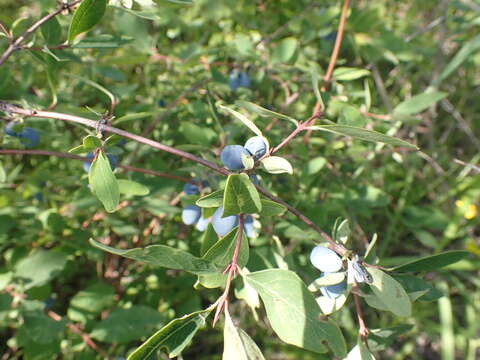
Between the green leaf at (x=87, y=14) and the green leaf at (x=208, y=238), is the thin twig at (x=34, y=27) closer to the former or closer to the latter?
the green leaf at (x=87, y=14)

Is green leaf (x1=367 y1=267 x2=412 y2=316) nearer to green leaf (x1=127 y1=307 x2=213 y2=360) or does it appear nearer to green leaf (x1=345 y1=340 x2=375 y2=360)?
green leaf (x1=345 y1=340 x2=375 y2=360)

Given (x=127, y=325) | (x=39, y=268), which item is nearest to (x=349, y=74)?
(x=127, y=325)

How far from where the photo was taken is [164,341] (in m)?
0.81

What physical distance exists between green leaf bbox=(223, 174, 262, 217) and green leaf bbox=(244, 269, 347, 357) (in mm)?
159

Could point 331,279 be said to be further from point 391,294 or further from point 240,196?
point 240,196

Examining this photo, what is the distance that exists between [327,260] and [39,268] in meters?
1.13

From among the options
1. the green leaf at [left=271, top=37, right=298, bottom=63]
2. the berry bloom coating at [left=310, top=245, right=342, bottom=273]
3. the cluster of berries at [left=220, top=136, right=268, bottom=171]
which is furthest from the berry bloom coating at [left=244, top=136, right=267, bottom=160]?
the green leaf at [left=271, top=37, right=298, bottom=63]

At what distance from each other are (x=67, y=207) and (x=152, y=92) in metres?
0.75

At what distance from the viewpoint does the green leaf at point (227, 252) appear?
0.85m

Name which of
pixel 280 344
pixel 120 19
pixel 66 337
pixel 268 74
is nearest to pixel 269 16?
pixel 268 74

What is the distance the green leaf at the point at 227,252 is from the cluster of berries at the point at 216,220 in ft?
0.17

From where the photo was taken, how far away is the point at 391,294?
82 cm

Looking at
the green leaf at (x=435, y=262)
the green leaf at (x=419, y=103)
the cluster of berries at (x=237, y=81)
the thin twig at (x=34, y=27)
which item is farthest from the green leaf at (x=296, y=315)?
the green leaf at (x=419, y=103)

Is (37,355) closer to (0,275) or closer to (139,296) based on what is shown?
(0,275)
